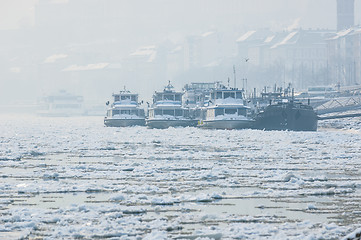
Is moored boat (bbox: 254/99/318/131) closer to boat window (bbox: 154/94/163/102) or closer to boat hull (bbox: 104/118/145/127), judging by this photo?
boat window (bbox: 154/94/163/102)

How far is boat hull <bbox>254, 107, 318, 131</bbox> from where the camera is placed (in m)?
90.6

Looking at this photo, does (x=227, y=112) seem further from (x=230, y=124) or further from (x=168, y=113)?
(x=168, y=113)

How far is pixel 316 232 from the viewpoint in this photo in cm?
2323

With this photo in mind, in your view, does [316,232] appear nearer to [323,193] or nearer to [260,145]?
[323,193]

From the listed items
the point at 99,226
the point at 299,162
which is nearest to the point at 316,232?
the point at 99,226

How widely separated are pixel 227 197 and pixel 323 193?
272 centimetres

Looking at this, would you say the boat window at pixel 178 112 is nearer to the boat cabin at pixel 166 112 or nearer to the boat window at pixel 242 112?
the boat cabin at pixel 166 112

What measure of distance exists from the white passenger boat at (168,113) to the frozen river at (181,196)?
57.2m

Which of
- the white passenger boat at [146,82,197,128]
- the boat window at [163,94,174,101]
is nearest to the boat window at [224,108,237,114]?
the white passenger boat at [146,82,197,128]

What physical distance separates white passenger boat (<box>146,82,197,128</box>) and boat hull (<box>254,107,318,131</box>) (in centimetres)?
A: 1456

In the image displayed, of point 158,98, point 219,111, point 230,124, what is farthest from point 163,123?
point 230,124

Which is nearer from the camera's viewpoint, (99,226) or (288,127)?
(99,226)

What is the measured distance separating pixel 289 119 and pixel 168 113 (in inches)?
734

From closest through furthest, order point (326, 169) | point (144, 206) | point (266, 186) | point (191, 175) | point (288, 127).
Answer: point (144, 206) < point (266, 186) < point (191, 175) < point (326, 169) < point (288, 127)
